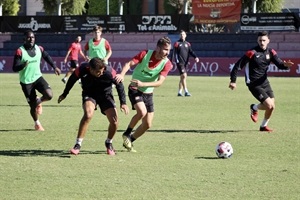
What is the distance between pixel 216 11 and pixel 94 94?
35123mm

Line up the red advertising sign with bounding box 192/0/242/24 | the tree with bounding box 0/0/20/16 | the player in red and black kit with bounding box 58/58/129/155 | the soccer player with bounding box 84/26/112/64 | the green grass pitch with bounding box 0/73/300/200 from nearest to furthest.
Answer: the green grass pitch with bounding box 0/73/300/200 → the player in red and black kit with bounding box 58/58/129/155 → the soccer player with bounding box 84/26/112/64 → the red advertising sign with bounding box 192/0/242/24 → the tree with bounding box 0/0/20/16

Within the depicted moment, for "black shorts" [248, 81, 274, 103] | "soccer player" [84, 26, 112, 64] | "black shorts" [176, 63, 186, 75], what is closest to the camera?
"black shorts" [248, 81, 274, 103]

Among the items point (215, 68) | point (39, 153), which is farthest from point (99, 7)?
point (39, 153)

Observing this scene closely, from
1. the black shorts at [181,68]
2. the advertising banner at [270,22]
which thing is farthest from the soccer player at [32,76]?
the advertising banner at [270,22]

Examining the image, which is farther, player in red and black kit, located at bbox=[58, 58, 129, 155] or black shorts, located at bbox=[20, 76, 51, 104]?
black shorts, located at bbox=[20, 76, 51, 104]

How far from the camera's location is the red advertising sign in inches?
1800

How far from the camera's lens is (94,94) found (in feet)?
38.4

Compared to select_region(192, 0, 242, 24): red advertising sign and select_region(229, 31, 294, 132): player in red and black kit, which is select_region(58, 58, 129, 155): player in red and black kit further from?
select_region(192, 0, 242, 24): red advertising sign

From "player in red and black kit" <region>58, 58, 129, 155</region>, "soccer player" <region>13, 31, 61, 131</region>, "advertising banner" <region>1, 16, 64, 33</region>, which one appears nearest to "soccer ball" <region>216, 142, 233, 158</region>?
"player in red and black kit" <region>58, 58, 129, 155</region>

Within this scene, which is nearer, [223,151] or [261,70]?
[223,151]

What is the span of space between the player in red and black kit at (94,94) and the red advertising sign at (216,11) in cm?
3438

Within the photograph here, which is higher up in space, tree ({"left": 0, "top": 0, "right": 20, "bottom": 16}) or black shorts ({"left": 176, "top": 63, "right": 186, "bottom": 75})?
black shorts ({"left": 176, "top": 63, "right": 186, "bottom": 75})

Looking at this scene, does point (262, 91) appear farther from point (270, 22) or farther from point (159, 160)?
point (270, 22)

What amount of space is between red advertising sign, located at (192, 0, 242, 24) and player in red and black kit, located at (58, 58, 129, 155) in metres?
34.4
